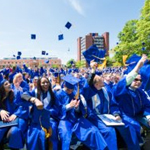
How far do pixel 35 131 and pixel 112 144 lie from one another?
1.15 m

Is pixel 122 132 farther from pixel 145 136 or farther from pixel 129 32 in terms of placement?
pixel 129 32

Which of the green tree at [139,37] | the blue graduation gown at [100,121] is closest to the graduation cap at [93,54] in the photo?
the blue graduation gown at [100,121]

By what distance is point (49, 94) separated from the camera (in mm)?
3592

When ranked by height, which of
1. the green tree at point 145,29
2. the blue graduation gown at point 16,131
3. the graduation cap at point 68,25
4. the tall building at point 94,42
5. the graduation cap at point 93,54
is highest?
the tall building at point 94,42

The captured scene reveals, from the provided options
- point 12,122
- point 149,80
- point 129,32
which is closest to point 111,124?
point 149,80

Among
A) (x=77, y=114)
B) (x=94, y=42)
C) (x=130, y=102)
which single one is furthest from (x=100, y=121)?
(x=94, y=42)

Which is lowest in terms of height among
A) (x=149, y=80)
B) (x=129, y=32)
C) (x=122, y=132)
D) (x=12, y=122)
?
(x=122, y=132)

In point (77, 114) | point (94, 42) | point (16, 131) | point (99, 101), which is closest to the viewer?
point (16, 131)

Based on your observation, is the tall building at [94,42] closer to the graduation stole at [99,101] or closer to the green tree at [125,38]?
the green tree at [125,38]

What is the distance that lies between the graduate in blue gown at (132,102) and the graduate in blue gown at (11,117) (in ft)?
5.32

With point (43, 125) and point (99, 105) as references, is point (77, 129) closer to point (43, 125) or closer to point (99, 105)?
point (43, 125)

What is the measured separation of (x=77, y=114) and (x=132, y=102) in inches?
39.5

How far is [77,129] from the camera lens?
3.18 metres

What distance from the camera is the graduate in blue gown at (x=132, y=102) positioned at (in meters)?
3.46
